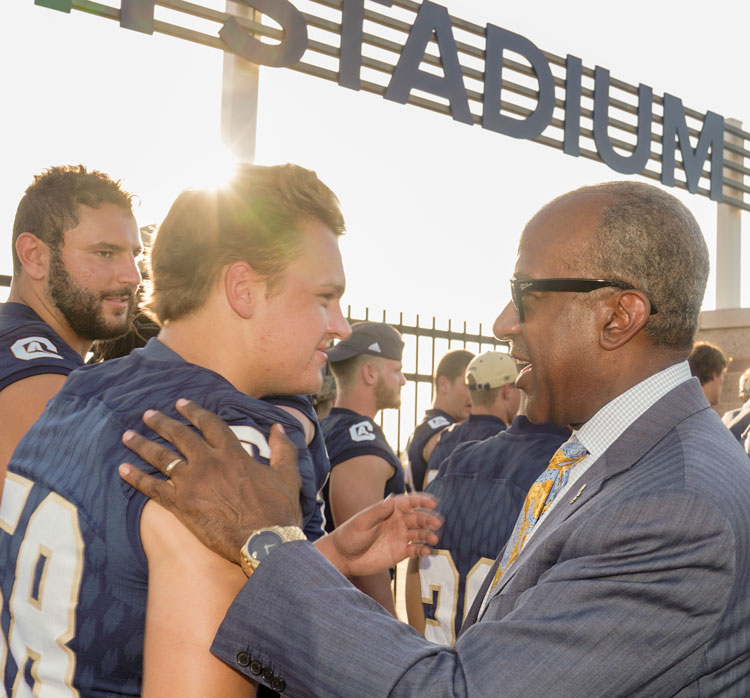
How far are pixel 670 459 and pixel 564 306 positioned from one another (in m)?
0.50

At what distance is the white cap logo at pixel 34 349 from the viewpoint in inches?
119

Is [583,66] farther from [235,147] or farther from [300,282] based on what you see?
[300,282]

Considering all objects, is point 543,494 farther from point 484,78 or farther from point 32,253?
point 484,78

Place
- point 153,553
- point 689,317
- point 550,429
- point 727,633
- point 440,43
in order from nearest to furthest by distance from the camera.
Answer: point 153,553 < point 727,633 < point 689,317 < point 550,429 < point 440,43

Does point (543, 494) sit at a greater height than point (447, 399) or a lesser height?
greater

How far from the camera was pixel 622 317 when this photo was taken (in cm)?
199

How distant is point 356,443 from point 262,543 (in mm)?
3069

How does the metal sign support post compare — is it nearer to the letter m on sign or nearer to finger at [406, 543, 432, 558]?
finger at [406, 543, 432, 558]

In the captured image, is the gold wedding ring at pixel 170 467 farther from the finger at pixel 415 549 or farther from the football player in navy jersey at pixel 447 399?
the football player in navy jersey at pixel 447 399

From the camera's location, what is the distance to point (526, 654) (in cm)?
153

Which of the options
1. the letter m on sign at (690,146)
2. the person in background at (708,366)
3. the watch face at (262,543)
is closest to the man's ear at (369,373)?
the person in background at (708,366)

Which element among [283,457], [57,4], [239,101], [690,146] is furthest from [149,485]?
[690,146]

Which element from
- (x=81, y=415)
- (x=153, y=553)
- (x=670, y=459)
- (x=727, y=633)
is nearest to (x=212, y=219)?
(x=81, y=415)

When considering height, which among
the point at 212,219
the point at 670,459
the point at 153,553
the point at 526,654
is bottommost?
the point at 526,654
